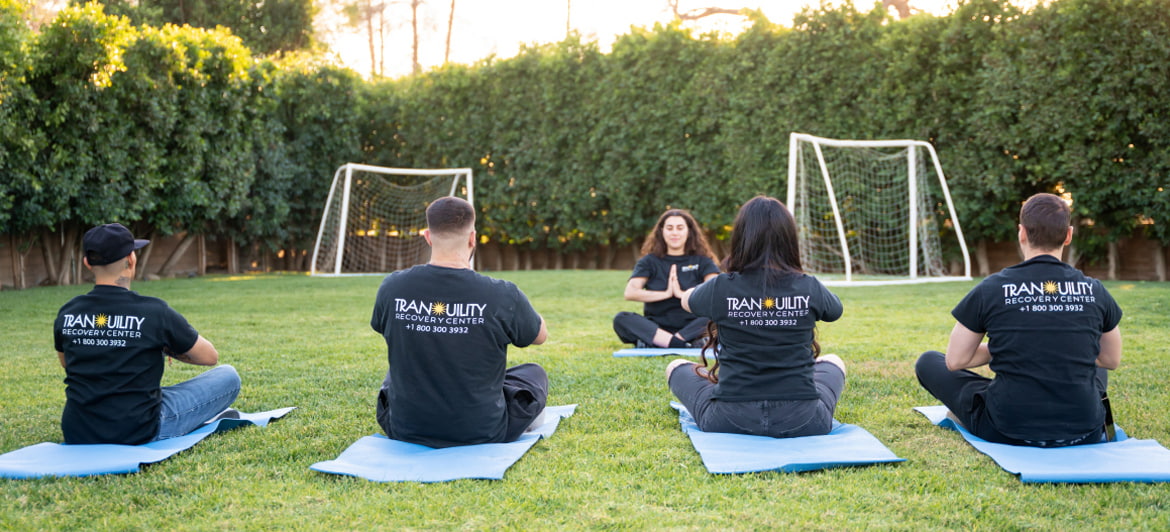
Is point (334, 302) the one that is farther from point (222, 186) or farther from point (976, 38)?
point (976, 38)

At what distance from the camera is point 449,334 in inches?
144

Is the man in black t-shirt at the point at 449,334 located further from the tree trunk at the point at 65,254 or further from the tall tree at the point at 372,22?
the tall tree at the point at 372,22

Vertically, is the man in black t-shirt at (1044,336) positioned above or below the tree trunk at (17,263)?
above

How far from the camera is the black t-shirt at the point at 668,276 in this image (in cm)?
696

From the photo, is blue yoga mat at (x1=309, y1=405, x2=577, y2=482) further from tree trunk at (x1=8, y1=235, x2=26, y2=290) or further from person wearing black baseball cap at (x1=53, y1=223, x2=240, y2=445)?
tree trunk at (x1=8, y1=235, x2=26, y2=290)

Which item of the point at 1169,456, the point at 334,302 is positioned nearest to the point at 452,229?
the point at 1169,456

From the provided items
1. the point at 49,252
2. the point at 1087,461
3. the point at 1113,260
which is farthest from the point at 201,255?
the point at 1087,461

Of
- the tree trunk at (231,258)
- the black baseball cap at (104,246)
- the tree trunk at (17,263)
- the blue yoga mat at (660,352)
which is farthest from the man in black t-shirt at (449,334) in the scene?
the tree trunk at (231,258)

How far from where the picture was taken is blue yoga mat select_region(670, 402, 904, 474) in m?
3.42

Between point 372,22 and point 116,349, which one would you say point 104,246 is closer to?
point 116,349

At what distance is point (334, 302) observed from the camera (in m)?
11.5

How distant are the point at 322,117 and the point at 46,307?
10.6 m

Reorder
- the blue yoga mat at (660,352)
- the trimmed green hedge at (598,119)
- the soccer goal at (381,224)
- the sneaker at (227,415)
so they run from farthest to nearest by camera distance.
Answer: the soccer goal at (381,224) < the trimmed green hedge at (598,119) < the blue yoga mat at (660,352) < the sneaker at (227,415)

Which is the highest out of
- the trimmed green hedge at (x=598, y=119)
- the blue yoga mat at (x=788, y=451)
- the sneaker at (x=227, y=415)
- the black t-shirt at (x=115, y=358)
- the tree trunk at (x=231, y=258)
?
the trimmed green hedge at (x=598, y=119)
